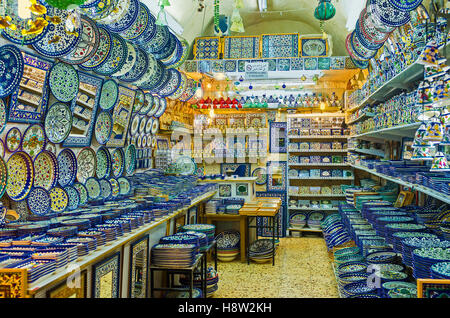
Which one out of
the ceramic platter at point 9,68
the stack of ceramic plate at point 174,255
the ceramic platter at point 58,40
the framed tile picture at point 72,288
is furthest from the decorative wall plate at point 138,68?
the framed tile picture at point 72,288

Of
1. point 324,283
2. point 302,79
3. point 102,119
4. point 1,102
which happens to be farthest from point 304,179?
point 1,102

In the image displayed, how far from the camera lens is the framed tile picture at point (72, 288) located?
199cm

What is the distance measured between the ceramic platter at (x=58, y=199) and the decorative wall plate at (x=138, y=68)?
1284 mm

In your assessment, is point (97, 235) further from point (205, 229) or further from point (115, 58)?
point (115, 58)

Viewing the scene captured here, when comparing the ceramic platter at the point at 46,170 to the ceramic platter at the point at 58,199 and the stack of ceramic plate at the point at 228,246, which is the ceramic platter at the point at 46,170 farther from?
the stack of ceramic plate at the point at 228,246

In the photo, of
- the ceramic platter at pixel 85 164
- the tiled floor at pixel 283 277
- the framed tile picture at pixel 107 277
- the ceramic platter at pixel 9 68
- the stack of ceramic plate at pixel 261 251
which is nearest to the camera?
the framed tile picture at pixel 107 277

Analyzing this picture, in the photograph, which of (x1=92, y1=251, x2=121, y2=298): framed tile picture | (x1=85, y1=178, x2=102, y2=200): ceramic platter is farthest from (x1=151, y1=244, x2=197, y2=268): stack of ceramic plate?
(x1=85, y1=178, x2=102, y2=200): ceramic platter

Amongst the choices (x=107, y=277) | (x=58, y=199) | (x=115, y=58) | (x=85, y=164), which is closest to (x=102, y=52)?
(x=115, y=58)

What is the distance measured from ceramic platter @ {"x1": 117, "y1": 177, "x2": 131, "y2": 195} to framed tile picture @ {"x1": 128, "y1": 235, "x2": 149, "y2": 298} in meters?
1.51

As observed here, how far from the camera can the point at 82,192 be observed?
393 cm

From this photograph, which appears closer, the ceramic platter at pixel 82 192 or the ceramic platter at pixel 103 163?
the ceramic platter at pixel 82 192

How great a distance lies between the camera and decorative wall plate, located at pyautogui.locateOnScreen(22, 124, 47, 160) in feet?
10.3

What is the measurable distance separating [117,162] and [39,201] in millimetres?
1702

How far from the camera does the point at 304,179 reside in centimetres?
841
